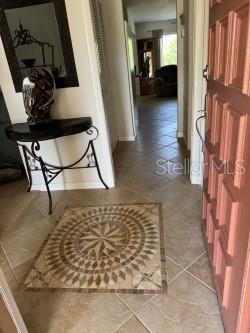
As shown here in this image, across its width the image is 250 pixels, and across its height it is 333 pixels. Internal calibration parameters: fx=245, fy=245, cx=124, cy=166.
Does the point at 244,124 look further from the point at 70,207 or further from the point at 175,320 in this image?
the point at 70,207

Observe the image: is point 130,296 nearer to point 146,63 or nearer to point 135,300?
point 135,300

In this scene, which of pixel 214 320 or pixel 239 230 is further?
pixel 214 320

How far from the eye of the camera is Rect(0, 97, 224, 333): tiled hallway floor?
1.29 metres

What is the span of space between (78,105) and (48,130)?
517 mm

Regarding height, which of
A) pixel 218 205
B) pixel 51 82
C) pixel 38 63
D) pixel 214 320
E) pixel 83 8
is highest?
pixel 83 8

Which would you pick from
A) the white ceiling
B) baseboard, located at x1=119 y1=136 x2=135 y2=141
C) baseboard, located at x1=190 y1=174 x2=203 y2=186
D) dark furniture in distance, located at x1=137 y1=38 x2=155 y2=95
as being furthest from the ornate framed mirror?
dark furniture in distance, located at x1=137 y1=38 x2=155 y2=95

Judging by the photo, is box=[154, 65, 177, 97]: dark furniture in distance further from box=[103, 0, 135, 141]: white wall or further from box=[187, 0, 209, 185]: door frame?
box=[187, 0, 209, 185]: door frame

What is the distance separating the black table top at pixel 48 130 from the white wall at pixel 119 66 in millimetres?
1704

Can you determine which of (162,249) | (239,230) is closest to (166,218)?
(162,249)

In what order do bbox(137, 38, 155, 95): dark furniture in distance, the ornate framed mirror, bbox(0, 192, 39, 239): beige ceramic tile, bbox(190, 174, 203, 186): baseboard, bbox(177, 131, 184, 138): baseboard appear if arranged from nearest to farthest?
1. the ornate framed mirror
2. bbox(0, 192, 39, 239): beige ceramic tile
3. bbox(190, 174, 203, 186): baseboard
4. bbox(177, 131, 184, 138): baseboard
5. bbox(137, 38, 155, 95): dark furniture in distance

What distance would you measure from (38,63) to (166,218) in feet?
5.96

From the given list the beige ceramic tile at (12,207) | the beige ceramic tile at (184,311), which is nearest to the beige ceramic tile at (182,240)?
the beige ceramic tile at (184,311)

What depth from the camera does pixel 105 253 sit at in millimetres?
1761

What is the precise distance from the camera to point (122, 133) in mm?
4078
